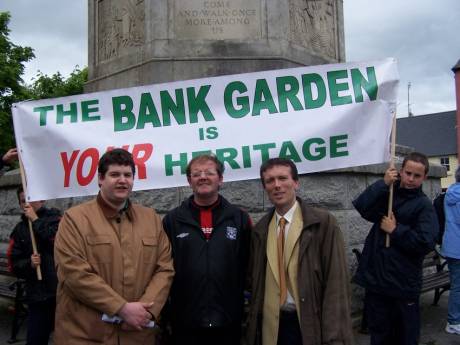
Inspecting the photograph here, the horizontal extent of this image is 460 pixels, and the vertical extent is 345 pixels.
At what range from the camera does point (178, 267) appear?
2920 mm

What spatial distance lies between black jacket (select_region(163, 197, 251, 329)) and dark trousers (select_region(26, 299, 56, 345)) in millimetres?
1397

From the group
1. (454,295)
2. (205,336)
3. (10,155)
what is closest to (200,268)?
(205,336)

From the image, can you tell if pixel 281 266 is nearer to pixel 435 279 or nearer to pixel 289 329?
pixel 289 329

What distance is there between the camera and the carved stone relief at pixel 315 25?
6.17 metres

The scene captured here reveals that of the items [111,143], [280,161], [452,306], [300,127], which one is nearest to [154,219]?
[280,161]

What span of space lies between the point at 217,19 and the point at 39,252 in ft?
11.5

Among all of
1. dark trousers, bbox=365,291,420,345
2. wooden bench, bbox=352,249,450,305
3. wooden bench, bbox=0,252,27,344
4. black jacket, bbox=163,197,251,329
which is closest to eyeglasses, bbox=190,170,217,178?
black jacket, bbox=163,197,251,329

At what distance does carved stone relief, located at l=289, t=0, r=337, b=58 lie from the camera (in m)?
6.17

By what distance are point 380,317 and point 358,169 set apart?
217 cm

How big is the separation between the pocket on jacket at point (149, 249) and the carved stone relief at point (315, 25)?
13.2 ft

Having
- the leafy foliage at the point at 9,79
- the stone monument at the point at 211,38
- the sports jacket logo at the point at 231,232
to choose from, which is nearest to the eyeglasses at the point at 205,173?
the sports jacket logo at the point at 231,232

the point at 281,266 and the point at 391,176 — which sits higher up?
the point at 391,176

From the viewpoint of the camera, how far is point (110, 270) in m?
2.68

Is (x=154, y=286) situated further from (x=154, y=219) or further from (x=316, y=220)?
(x=316, y=220)
